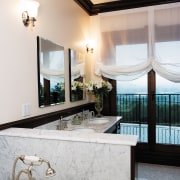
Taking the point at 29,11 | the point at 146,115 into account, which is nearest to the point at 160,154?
the point at 146,115

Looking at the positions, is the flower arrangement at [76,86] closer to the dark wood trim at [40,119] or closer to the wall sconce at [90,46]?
the dark wood trim at [40,119]

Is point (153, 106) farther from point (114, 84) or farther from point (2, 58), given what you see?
point (2, 58)

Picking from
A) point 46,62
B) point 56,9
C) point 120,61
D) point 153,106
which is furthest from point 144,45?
point 46,62

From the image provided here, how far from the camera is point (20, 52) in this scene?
2.13 meters

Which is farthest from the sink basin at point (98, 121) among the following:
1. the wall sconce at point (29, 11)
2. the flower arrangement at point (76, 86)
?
the wall sconce at point (29, 11)

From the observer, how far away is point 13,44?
2035 mm

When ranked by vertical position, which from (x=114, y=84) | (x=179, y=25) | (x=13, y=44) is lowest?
(x=114, y=84)

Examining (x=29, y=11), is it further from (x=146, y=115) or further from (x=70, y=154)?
(x=146, y=115)

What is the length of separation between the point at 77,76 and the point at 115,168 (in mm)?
2176

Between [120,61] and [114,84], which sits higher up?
[120,61]

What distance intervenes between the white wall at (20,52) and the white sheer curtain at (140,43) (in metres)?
1.24

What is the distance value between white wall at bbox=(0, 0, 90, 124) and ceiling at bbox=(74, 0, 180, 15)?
40.2 inches

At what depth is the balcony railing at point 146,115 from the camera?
3.82 metres

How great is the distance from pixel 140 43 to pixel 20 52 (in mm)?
2376
